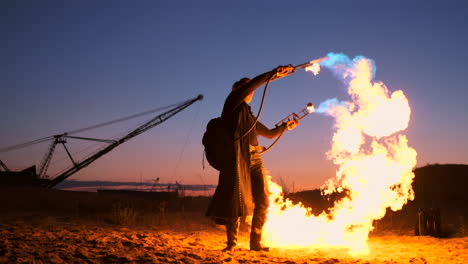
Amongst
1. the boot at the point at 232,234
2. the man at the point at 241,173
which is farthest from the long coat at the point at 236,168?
the boot at the point at 232,234

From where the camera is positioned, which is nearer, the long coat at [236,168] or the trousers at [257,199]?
the long coat at [236,168]

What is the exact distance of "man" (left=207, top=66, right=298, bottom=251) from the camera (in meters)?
5.52

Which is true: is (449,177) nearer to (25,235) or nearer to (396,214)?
(396,214)

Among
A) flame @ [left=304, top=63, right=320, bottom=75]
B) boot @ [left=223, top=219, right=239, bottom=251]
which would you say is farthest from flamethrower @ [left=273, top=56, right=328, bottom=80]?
boot @ [left=223, top=219, right=239, bottom=251]

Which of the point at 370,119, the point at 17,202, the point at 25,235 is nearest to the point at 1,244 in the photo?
the point at 25,235

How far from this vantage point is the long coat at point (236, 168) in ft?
18.1

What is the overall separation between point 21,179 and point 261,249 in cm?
3006

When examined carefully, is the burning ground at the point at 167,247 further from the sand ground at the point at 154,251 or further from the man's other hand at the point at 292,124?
the man's other hand at the point at 292,124

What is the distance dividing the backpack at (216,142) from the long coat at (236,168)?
5 cm

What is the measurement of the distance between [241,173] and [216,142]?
57 centimetres

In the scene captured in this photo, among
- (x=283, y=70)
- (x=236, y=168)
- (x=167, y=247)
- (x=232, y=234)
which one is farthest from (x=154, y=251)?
(x=283, y=70)

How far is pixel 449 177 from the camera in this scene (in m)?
19.7

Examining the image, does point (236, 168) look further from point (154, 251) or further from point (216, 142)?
point (154, 251)

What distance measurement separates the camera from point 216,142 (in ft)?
18.8
